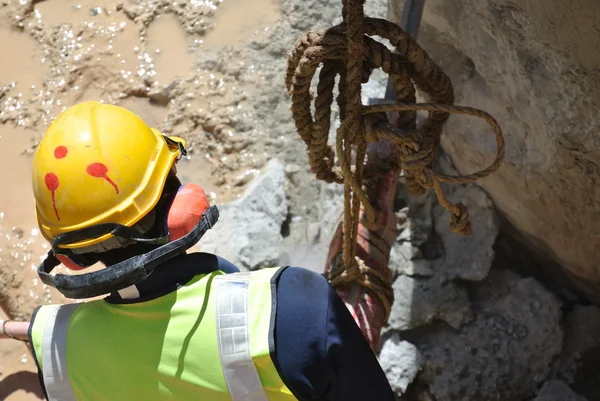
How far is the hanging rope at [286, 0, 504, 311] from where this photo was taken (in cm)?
166

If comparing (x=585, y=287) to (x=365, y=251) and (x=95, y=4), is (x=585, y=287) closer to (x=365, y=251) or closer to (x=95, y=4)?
(x=365, y=251)

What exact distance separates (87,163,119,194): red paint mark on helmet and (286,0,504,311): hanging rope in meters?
0.53

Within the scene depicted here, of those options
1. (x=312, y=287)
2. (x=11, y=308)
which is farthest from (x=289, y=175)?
(x=312, y=287)

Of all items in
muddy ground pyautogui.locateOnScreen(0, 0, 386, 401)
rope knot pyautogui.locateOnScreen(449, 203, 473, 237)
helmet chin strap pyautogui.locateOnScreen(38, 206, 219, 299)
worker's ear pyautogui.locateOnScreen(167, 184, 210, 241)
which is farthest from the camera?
muddy ground pyautogui.locateOnScreen(0, 0, 386, 401)

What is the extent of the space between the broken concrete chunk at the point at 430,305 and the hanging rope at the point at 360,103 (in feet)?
3.02

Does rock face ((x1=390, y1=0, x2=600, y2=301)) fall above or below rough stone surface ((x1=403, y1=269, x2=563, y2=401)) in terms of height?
above

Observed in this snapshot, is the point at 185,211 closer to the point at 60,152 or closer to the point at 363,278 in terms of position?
the point at 60,152

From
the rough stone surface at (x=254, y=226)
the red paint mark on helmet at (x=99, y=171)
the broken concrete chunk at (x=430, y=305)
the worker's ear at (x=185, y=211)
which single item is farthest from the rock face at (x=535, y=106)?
the red paint mark on helmet at (x=99, y=171)

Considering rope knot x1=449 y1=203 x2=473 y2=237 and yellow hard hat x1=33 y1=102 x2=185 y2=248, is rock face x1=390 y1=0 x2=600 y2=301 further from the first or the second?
yellow hard hat x1=33 y1=102 x2=185 y2=248

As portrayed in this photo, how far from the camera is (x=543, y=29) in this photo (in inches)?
72.0

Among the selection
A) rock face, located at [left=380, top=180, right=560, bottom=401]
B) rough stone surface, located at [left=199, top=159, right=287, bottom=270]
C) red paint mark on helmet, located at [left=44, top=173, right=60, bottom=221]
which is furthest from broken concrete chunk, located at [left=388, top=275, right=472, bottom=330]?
red paint mark on helmet, located at [left=44, top=173, right=60, bottom=221]

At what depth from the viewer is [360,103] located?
1.74 meters

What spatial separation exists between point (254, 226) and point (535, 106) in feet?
4.65

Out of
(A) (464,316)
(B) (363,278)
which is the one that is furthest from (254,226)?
(B) (363,278)
